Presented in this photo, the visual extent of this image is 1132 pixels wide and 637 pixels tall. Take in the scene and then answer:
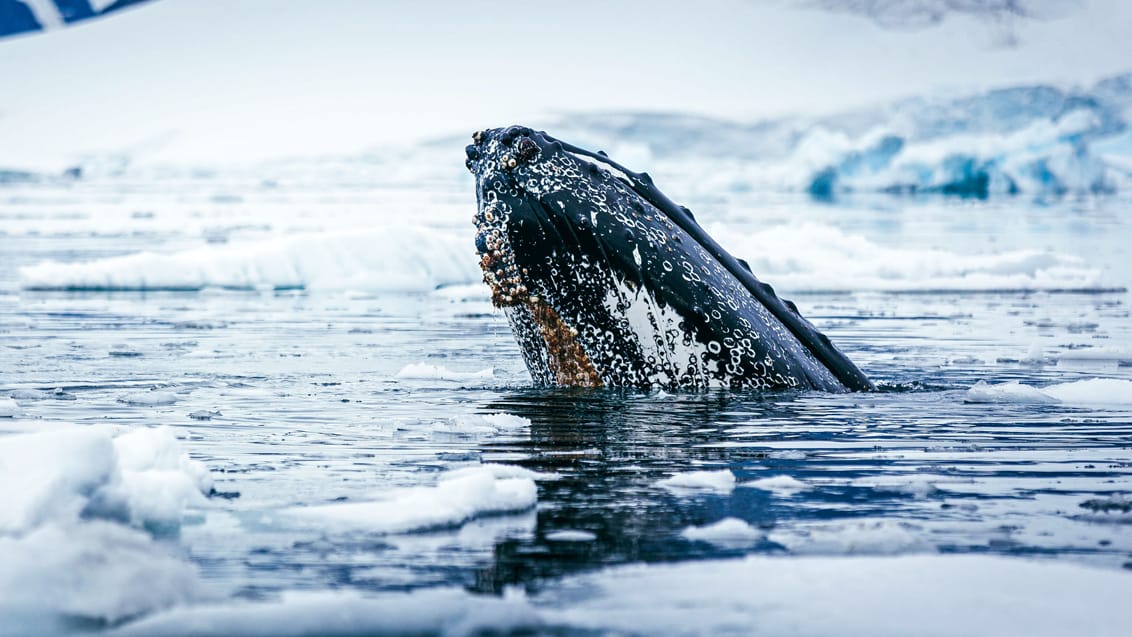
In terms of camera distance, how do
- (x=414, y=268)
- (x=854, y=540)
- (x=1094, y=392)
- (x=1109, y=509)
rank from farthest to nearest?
(x=414, y=268) < (x=1094, y=392) < (x=1109, y=509) < (x=854, y=540)

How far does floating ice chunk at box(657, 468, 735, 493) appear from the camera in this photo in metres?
4.70

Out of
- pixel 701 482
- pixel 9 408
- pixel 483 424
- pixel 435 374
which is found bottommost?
pixel 701 482

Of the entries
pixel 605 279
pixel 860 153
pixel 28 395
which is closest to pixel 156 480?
pixel 605 279

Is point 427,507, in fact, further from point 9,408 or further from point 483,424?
point 9,408

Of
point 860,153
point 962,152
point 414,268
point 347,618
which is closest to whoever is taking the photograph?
point 347,618

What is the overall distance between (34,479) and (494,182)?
9.97 ft

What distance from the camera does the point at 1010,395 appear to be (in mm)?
7160

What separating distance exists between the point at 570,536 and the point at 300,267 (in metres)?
13.2

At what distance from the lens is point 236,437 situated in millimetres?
5762

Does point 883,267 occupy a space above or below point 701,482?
above

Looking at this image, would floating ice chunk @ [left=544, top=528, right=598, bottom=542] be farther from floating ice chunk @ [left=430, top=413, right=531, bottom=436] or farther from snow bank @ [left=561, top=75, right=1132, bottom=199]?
snow bank @ [left=561, top=75, right=1132, bottom=199]

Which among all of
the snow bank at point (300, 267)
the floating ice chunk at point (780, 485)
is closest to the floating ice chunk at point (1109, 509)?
the floating ice chunk at point (780, 485)

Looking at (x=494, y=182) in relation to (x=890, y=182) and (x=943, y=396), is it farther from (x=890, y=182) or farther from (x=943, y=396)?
(x=890, y=182)

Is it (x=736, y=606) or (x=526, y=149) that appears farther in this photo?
(x=526, y=149)
